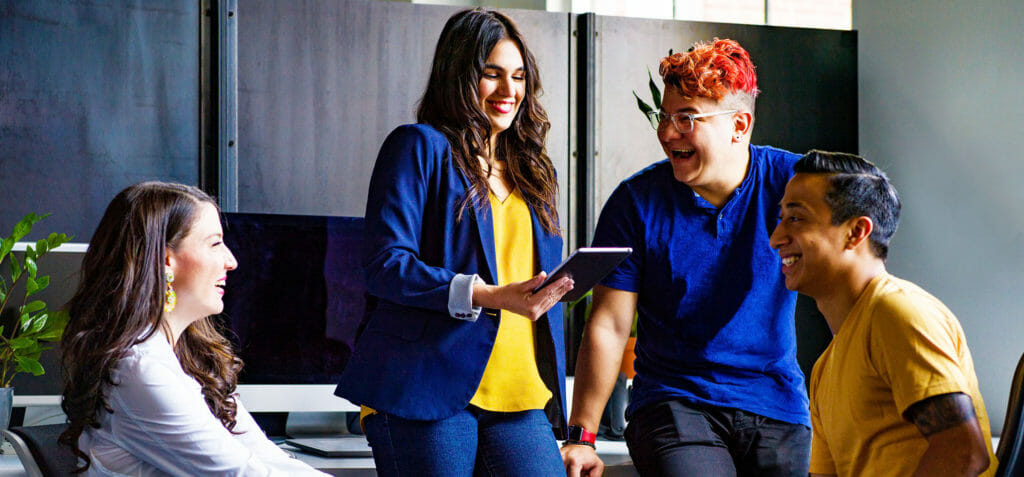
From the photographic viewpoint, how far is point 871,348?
4.99 ft

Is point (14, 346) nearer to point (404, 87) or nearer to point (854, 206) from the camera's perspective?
point (404, 87)

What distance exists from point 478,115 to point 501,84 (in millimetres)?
77

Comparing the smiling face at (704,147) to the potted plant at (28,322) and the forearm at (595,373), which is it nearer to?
the forearm at (595,373)

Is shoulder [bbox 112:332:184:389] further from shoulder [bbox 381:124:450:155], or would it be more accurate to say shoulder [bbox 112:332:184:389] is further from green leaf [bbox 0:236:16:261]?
green leaf [bbox 0:236:16:261]

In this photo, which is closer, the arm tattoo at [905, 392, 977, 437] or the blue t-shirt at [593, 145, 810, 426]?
the arm tattoo at [905, 392, 977, 437]

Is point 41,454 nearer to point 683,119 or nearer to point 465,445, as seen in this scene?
point 465,445

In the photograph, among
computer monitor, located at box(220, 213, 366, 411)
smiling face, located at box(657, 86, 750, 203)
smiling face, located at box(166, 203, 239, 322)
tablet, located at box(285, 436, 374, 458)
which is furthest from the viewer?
computer monitor, located at box(220, 213, 366, 411)

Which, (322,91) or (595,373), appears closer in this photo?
(595,373)

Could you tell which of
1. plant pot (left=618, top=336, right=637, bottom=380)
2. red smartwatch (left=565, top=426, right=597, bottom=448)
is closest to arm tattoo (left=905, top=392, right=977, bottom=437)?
red smartwatch (left=565, top=426, right=597, bottom=448)

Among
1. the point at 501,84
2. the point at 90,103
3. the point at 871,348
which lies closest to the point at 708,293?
the point at 871,348

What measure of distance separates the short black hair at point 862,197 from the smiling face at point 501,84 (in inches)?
22.2

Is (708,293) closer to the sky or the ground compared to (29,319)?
closer to the sky

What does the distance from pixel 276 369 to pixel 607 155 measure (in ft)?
4.03

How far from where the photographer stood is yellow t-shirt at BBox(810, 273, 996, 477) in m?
1.42
